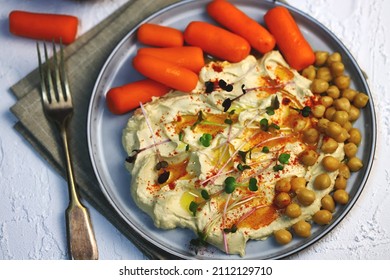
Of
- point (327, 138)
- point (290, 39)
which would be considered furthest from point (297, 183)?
point (290, 39)

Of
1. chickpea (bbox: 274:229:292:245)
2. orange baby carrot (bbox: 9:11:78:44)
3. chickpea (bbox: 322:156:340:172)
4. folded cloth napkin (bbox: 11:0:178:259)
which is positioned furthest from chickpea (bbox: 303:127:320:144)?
orange baby carrot (bbox: 9:11:78:44)

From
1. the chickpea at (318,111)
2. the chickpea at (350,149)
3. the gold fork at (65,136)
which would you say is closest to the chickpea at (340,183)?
the chickpea at (350,149)

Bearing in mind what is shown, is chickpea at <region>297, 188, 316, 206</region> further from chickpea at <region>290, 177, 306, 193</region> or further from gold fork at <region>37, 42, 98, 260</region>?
gold fork at <region>37, 42, 98, 260</region>

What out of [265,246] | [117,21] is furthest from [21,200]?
[265,246]

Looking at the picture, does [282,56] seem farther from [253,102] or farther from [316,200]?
[316,200]

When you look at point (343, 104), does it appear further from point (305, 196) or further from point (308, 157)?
point (305, 196)

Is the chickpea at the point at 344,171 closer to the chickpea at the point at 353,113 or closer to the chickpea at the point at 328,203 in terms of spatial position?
the chickpea at the point at 328,203
